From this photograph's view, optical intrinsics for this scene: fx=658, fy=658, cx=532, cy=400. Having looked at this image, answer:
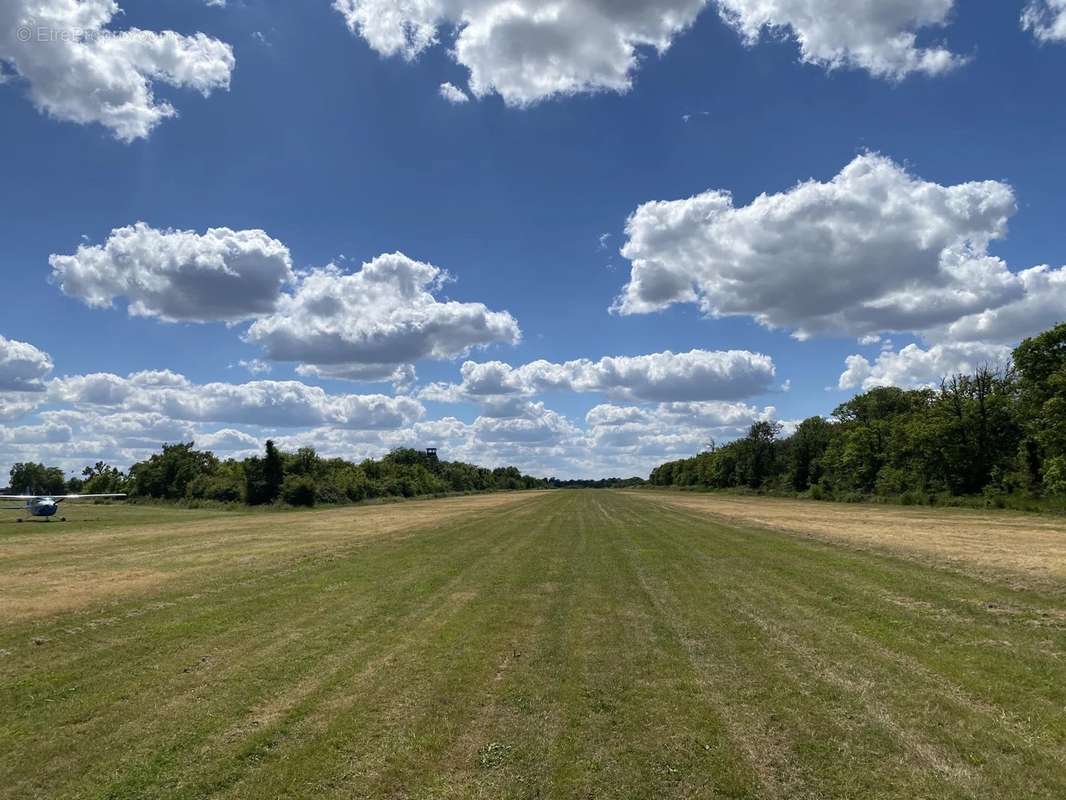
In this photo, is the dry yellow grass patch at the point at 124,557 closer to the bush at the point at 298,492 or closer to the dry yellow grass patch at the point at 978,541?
the dry yellow grass patch at the point at 978,541

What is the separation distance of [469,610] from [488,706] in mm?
5715

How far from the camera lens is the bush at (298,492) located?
83.4 m

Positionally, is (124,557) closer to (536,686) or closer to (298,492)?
(536,686)

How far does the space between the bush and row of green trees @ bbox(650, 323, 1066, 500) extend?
6763 centimetres

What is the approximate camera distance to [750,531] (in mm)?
32531

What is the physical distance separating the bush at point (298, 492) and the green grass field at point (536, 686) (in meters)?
68.3

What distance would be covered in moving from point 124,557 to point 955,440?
73.4 meters

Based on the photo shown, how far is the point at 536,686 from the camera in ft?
27.9

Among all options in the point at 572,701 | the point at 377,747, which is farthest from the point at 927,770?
the point at 377,747

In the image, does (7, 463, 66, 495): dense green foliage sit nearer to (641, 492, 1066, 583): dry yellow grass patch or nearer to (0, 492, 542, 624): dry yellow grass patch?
(0, 492, 542, 624): dry yellow grass patch

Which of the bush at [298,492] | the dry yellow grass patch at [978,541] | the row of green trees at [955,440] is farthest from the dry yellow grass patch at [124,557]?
the row of green trees at [955,440]

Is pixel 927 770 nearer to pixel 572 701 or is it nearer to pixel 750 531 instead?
pixel 572 701

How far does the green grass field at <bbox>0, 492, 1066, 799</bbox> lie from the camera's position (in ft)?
19.6

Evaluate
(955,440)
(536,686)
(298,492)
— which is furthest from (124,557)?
(955,440)
